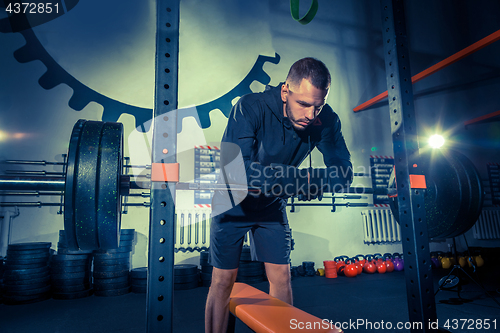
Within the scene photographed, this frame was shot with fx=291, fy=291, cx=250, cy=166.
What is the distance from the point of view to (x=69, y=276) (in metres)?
3.16

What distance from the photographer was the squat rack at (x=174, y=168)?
857 millimetres

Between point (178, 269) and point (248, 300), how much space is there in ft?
7.16

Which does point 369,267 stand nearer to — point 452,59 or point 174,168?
point 452,59

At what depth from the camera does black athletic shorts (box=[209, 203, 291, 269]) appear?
5.02 feet

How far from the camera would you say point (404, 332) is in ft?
6.56

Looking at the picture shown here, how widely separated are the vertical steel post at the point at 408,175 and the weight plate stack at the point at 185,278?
2.73 metres

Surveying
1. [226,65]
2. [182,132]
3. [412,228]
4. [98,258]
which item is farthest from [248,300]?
[226,65]

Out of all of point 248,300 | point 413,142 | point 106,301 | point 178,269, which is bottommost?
point 106,301

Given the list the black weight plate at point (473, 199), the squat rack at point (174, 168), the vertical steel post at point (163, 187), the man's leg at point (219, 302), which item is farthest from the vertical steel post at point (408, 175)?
the vertical steel post at point (163, 187)

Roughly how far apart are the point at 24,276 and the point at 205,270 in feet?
6.23

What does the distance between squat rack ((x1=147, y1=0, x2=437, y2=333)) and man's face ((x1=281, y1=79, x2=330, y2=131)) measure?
37cm

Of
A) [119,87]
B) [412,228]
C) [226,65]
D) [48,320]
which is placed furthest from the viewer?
[226,65]

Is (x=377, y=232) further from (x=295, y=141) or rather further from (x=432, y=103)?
(x=295, y=141)

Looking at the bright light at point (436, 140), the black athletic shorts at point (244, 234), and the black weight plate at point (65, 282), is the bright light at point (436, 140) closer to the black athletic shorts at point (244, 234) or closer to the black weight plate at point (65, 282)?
the black athletic shorts at point (244, 234)
